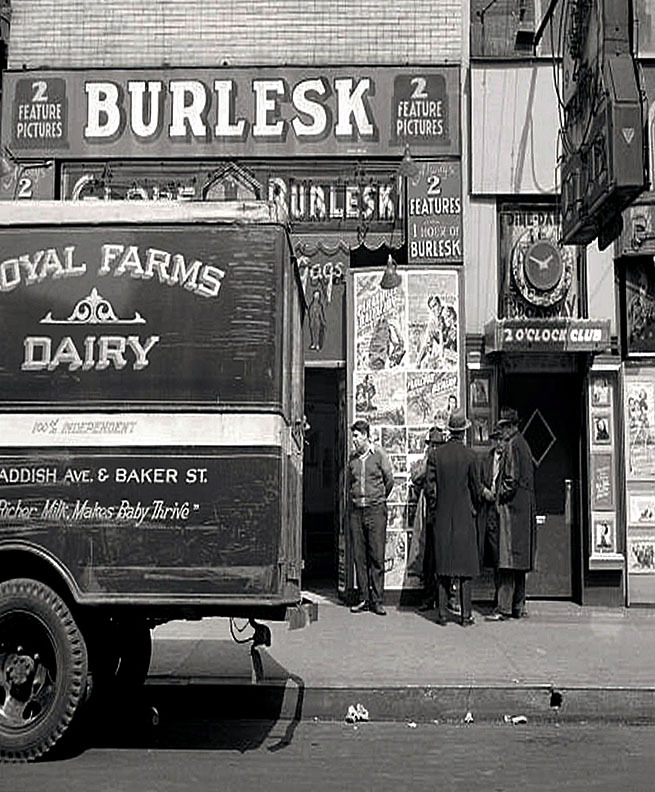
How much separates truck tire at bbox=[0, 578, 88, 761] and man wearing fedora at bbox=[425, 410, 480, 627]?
5147 mm

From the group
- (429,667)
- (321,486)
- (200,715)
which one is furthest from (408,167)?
(200,715)

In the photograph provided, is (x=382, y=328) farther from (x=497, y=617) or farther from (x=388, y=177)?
(x=497, y=617)

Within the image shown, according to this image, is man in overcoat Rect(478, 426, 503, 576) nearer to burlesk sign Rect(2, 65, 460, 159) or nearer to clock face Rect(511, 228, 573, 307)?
clock face Rect(511, 228, 573, 307)

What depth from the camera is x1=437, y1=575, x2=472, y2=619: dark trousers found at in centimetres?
1098

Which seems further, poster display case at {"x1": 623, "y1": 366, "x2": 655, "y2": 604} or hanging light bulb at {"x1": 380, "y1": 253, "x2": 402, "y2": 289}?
hanging light bulb at {"x1": 380, "y1": 253, "x2": 402, "y2": 289}

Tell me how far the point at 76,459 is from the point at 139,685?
85.3 inches

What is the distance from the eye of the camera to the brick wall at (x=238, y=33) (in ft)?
42.4

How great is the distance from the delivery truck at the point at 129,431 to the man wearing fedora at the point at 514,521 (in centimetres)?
506

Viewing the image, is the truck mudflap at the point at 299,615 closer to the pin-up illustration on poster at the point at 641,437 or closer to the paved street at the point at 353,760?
the paved street at the point at 353,760

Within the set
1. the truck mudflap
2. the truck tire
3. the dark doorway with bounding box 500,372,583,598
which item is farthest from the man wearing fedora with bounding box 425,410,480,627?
the truck tire

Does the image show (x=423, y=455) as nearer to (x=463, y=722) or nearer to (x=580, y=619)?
(x=580, y=619)

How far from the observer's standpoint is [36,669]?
660 cm

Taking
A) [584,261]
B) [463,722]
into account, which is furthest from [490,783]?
[584,261]

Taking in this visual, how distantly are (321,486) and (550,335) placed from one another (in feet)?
13.5
